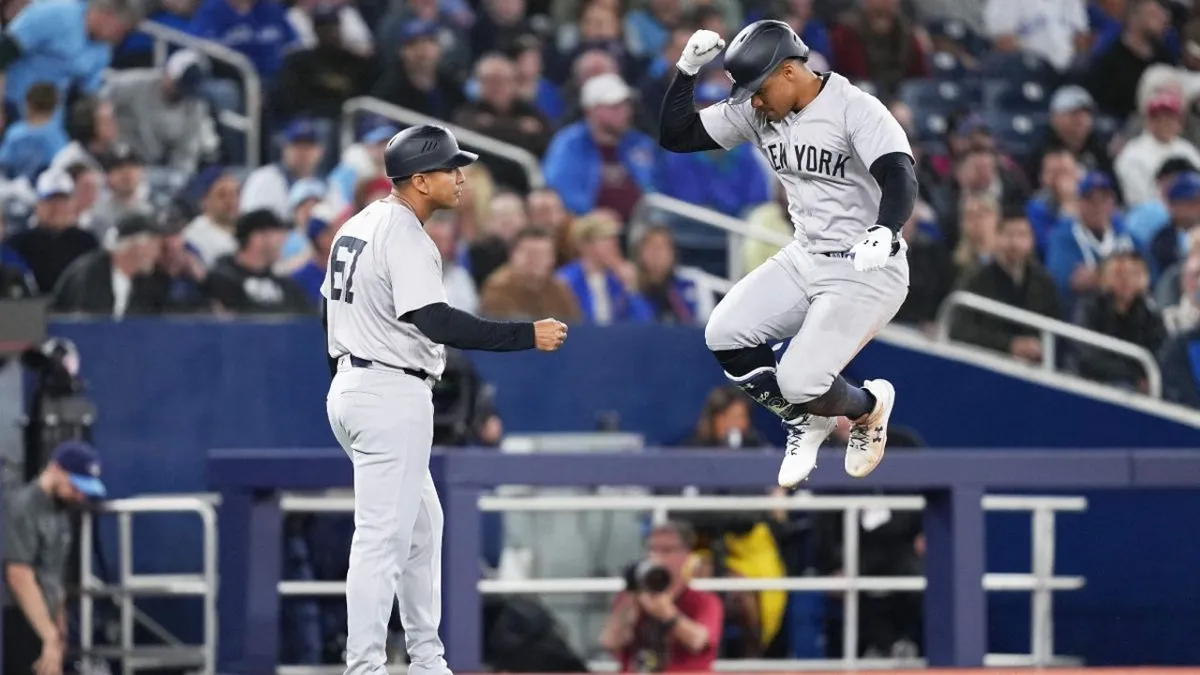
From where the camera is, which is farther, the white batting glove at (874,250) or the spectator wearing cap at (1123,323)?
the spectator wearing cap at (1123,323)

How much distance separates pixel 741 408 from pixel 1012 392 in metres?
1.69

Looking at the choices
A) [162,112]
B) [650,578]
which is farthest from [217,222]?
[650,578]

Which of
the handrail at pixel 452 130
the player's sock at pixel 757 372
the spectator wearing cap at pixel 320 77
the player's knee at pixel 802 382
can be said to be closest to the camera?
the player's knee at pixel 802 382

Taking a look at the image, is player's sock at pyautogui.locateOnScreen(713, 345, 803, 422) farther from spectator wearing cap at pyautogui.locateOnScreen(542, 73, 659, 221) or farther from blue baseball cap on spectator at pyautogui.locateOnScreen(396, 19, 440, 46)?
blue baseball cap on spectator at pyautogui.locateOnScreen(396, 19, 440, 46)

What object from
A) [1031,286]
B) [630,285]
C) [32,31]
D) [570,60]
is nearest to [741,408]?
[630,285]

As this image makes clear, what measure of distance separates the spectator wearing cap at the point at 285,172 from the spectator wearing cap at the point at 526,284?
3.91 feet

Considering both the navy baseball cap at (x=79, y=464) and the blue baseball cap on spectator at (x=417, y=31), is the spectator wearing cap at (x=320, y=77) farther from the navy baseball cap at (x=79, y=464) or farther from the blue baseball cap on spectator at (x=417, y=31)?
the navy baseball cap at (x=79, y=464)

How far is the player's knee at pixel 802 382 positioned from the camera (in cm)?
689

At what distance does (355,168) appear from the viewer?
37.7ft

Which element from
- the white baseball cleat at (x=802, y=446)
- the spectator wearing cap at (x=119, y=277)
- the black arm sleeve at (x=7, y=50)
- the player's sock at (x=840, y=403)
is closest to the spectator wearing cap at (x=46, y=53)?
the black arm sleeve at (x=7, y=50)

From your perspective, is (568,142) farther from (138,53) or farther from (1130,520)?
(1130,520)

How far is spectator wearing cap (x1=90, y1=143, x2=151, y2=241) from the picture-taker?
10961mm

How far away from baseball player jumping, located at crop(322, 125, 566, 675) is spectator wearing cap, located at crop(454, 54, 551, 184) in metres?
5.43

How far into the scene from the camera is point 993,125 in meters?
13.8
